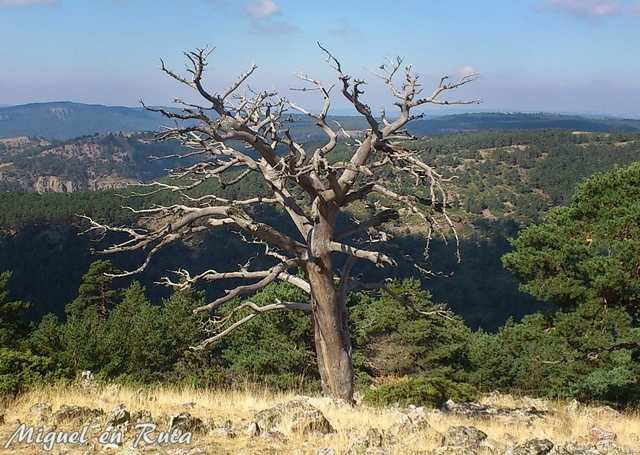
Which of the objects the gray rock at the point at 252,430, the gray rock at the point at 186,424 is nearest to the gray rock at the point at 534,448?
the gray rock at the point at 252,430

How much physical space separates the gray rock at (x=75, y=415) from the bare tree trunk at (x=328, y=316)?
3273 mm

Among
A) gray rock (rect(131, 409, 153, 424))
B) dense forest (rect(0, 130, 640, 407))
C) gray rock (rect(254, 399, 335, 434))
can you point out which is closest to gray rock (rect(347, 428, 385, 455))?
gray rock (rect(254, 399, 335, 434))

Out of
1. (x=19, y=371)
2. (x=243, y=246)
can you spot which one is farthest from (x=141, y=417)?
(x=243, y=246)

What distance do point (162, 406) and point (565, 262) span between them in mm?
14447

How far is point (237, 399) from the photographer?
9297 mm

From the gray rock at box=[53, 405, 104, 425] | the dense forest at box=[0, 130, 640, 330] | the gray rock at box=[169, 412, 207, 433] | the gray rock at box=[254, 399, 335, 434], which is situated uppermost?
the gray rock at box=[53, 405, 104, 425]

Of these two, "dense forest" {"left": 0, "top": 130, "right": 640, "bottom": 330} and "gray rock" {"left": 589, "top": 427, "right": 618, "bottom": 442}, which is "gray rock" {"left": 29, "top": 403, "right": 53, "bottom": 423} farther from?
"dense forest" {"left": 0, "top": 130, "right": 640, "bottom": 330}

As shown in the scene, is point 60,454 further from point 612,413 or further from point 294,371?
point 294,371

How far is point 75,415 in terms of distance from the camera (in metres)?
6.34

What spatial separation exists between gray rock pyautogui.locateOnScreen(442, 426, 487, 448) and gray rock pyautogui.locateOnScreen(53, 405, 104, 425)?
4016mm

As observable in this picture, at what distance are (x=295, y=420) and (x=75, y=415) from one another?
101 inches

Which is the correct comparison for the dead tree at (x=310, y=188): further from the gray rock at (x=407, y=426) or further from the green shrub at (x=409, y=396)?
the green shrub at (x=409, y=396)

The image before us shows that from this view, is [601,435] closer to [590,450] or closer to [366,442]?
[590,450]

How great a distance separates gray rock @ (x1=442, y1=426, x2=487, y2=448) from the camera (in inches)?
237
